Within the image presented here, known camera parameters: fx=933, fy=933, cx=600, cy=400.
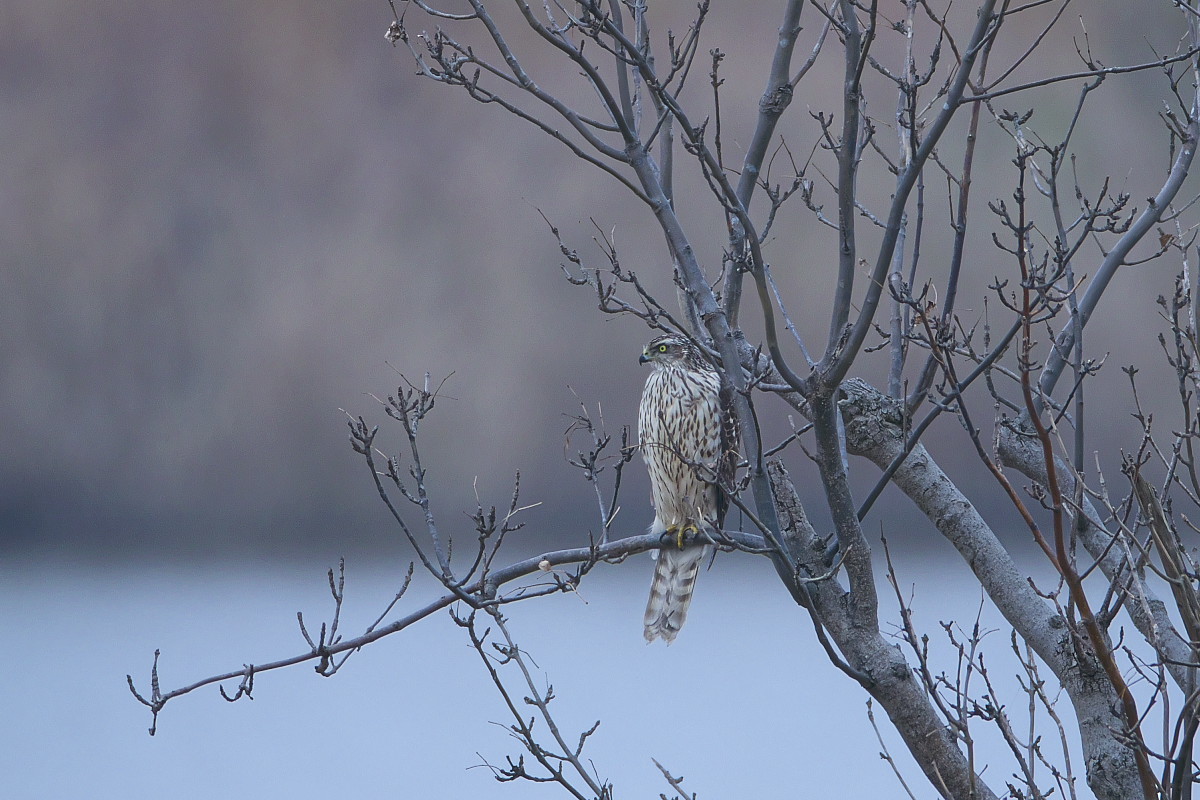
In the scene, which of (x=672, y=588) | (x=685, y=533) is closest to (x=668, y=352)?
(x=685, y=533)

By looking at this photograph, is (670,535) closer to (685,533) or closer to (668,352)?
(685,533)

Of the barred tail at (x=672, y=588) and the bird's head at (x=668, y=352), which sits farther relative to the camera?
the bird's head at (x=668, y=352)

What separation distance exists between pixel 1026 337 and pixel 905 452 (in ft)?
1.66

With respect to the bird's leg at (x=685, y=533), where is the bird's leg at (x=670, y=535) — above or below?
below

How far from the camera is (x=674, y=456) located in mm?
2254

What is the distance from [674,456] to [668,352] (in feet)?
1.17

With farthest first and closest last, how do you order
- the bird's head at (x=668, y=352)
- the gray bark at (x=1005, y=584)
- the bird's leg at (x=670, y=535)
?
the bird's head at (x=668, y=352), the bird's leg at (x=670, y=535), the gray bark at (x=1005, y=584)

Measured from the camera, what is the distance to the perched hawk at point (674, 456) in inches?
91.8

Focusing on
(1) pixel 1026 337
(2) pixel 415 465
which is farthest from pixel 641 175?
(1) pixel 1026 337

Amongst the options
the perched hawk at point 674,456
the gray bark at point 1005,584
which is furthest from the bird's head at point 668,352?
the gray bark at point 1005,584

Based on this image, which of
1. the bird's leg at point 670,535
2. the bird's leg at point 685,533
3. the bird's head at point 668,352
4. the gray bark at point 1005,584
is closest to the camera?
the gray bark at point 1005,584

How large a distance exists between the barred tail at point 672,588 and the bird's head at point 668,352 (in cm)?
50

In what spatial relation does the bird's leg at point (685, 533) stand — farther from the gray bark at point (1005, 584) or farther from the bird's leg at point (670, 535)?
the gray bark at point (1005, 584)

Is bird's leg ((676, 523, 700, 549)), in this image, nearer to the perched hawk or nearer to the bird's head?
the perched hawk
